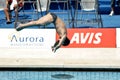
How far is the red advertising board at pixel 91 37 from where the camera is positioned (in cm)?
1167

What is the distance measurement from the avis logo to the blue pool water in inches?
102

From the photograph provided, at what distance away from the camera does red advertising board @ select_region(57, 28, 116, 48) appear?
38.3ft

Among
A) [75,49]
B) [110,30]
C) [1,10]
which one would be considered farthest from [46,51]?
[1,10]

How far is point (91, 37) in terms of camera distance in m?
11.7

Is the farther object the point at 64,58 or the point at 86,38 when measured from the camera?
the point at 86,38

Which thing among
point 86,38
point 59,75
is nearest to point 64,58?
point 59,75

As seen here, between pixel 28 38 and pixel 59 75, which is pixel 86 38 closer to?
pixel 28 38

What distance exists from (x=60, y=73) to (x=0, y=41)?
3.04 meters

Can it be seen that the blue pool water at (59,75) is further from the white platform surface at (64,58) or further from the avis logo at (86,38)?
the avis logo at (86,38)

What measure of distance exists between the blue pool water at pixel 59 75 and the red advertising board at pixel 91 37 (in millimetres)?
2616

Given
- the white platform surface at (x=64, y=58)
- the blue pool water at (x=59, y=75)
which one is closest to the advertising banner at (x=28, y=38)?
the white platform surface at (x=64, y=58)

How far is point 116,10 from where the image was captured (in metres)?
15.7

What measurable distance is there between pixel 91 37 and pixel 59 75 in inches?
107

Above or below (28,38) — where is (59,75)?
below
